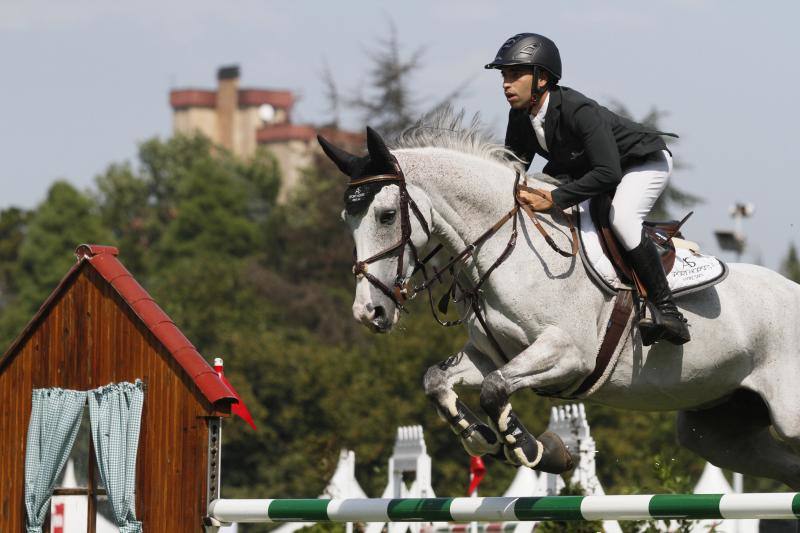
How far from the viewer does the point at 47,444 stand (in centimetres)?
689

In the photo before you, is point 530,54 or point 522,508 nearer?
point 522,508

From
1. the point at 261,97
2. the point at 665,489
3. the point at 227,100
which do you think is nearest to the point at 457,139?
the point at 665,489

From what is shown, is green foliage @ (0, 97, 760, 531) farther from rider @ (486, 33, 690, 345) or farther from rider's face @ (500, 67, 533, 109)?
rider's face @ (500, 67, 533, 109)

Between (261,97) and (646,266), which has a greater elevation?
(261,97)

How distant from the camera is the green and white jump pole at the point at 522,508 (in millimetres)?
4938

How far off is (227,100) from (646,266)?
93.3m

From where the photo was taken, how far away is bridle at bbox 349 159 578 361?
18.3 feet

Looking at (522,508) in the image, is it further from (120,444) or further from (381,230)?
(120,444)

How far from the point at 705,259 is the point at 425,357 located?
96.9 ft

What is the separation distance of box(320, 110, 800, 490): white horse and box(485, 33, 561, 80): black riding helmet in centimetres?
40

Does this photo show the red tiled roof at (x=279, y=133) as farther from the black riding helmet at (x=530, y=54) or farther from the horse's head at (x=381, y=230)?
the horse's head at (x=381, y=230)

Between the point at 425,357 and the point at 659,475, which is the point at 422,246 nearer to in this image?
the point at 659,475

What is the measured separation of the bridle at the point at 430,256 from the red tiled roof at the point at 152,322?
112 cm

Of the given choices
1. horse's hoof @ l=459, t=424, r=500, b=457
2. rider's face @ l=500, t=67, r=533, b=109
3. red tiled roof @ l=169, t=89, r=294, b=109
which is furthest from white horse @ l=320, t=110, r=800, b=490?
red tiled roof @ l=169, t=89, r=294, b=109
